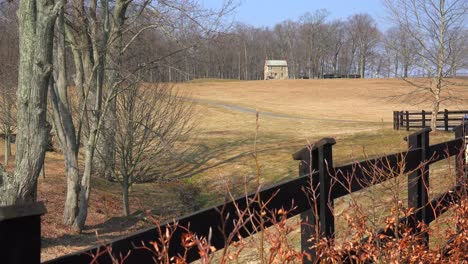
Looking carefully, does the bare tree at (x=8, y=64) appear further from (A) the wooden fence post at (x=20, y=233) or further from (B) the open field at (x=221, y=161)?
(A) the wooden fence post at (x=20, y=233)

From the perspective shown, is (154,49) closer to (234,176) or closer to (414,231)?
(234,176)

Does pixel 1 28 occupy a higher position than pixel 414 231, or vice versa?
pixel 1 28

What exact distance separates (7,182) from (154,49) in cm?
795

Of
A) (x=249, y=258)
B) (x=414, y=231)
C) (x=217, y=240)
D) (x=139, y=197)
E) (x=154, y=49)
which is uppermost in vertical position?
(x=154, y=49)

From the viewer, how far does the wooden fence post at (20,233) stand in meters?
1.55

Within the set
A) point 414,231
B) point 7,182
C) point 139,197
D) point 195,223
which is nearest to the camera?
point 195,223

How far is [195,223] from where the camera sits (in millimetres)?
2316

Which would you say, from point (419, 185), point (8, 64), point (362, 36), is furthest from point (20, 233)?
point (362, 36)

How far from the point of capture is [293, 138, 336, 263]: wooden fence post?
322cm

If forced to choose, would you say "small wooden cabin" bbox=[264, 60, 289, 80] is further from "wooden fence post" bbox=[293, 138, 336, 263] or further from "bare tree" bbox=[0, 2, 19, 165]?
"wooden fence post" bbox=[293, 138, 336, 263]

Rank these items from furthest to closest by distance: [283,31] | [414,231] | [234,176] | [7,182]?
[283,31] → [234,176] → [7,182] → [414,231]

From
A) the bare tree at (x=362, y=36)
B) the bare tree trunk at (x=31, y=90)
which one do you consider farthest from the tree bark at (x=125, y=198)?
the bare tree at (x=362, y=36)

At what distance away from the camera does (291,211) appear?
9.86 feet

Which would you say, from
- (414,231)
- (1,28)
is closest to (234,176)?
(1,28)
